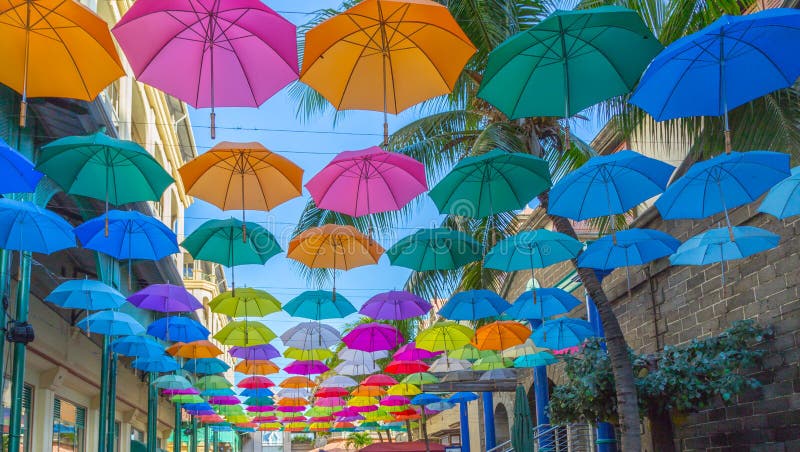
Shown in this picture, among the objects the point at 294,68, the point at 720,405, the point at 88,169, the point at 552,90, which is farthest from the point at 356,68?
the point at 720,405

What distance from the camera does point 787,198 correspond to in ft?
33.8

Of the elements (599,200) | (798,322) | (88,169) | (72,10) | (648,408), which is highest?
(72,10)

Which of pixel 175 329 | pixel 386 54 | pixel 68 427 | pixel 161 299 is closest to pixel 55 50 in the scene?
pixel 386 54

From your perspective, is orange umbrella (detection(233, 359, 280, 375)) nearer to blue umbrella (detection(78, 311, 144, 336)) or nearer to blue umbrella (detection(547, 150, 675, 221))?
blue umbrella (detection(78, 311, 144, 336))

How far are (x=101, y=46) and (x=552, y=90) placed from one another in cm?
524

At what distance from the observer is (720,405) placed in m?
14.1

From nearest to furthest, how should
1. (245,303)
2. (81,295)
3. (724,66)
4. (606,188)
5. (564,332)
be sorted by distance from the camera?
(724,66) < (606,188) < (81,295) < (564,332) < (245,303)

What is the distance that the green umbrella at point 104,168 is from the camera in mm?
11020

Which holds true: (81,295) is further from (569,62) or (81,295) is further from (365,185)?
(569,62)

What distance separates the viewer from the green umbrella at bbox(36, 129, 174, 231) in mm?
11020

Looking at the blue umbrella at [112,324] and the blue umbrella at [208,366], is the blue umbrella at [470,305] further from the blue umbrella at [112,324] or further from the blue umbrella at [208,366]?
the blue umbrella at [208,366]

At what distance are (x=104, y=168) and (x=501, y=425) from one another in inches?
908

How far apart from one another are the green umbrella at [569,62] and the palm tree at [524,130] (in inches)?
43.2

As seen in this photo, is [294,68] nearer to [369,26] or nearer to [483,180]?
[369,26]
